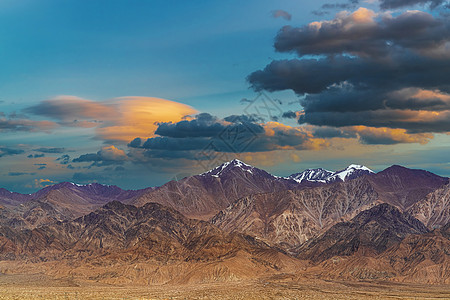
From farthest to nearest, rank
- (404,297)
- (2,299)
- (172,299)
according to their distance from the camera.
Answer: (404,297), (172,299), (2,299)

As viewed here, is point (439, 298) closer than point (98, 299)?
No

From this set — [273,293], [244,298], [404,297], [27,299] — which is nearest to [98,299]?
[27,299]

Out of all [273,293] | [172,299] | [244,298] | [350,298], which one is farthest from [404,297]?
[172,299]

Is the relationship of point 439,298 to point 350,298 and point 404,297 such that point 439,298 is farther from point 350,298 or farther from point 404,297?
point 350,298

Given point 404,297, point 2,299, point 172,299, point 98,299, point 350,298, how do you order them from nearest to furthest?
point 2,299
point 98,299
point 172,299
point 350,298
point 404,297

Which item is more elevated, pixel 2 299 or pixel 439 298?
pixel 2 299

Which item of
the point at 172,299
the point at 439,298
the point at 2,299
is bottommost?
the point at 439,298

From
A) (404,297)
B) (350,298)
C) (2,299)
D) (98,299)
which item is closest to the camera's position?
(2,299)

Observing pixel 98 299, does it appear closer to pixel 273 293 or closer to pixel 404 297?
pixel 273 293

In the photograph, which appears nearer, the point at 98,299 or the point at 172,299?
the point at 98,299
